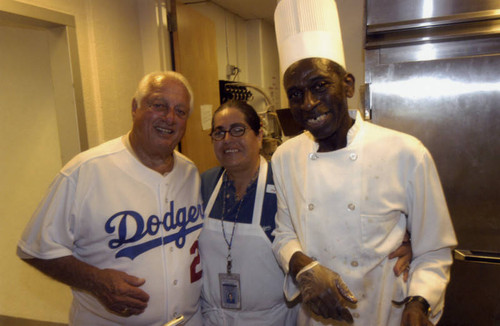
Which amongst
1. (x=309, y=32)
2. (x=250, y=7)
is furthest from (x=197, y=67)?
(x=309, y=32)

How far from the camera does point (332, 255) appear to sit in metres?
1.10

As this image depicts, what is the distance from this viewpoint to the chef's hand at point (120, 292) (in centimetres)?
124

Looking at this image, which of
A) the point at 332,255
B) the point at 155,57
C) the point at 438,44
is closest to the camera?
the point at 332,255

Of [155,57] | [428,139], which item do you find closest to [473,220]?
[428,139]

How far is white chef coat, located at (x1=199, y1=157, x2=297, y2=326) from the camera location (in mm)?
1431

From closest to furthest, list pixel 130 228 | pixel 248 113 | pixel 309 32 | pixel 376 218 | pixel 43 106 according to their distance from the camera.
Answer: pixel 376 218, pixel 309 32, pixel 130 228, pixel 248 113, pixel 43 106

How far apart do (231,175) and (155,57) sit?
1514 millimetres

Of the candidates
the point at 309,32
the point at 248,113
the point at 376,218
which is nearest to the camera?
the point at 376,218

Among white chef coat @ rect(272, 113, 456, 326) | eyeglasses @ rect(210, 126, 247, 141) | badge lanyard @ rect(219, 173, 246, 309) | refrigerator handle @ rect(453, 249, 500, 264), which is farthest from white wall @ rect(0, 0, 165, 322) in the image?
refrigerator handle @ rect(453, 249, 500, 264)

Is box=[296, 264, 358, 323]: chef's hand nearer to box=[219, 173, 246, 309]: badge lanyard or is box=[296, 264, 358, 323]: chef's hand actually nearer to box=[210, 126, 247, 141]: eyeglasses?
box=[219, 173, 246, 309]: badge lanyard

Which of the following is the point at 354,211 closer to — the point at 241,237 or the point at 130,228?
the point at 241,237

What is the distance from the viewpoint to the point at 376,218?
3.48 feet

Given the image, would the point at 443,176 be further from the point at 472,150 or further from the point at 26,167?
the point at 26,167

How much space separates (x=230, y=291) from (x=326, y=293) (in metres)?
0.58
